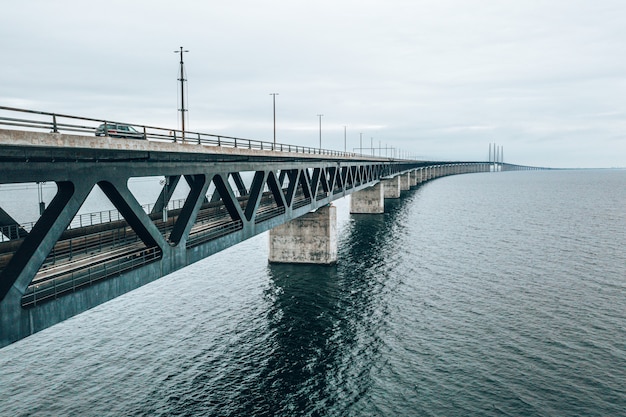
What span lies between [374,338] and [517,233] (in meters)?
52.1

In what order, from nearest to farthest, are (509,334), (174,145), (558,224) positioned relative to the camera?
(174,145)
(509,334)
(558,224)

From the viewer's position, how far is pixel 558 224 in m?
82.4

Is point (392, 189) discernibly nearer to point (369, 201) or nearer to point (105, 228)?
point (369, 201)

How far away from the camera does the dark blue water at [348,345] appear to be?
23703mm

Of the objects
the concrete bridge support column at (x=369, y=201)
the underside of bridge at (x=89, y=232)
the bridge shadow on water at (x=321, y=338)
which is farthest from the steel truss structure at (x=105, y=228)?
the concrete bridge support column at (x=369, y=201)

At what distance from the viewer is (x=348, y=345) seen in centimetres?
3077

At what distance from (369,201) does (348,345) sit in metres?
71.0

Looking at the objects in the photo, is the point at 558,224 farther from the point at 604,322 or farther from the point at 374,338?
the point at 374,338

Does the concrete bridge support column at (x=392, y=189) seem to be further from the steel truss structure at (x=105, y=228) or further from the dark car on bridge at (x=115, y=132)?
the dark car on bridge at (x=115, y=132)

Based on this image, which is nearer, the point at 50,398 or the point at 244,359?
the point at 50,398

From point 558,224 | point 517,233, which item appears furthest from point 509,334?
point 558,224

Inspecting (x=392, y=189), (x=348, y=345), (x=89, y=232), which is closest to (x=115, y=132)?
(x=89, y=232)

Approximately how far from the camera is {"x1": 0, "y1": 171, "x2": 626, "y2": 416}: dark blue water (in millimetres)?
23703

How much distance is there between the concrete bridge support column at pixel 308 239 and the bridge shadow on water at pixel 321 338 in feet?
4.27
